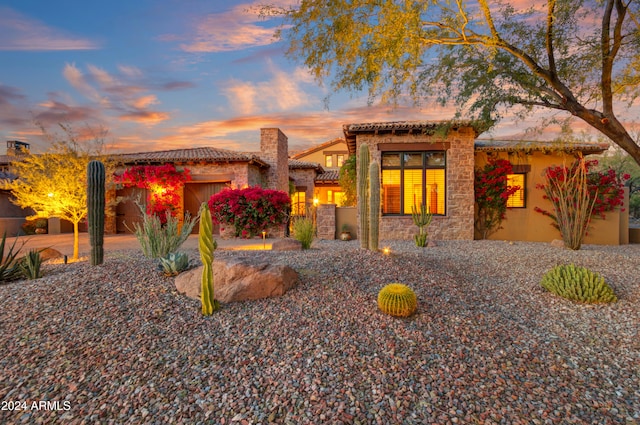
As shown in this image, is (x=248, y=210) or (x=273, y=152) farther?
(x=273, y=152)

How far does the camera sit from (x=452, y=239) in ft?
35.5

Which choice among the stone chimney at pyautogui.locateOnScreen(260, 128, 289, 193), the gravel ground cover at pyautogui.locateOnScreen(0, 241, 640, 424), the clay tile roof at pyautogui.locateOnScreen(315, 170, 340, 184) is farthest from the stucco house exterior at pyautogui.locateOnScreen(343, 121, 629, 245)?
the clay tile roof at pyautogui.locateOnScreen(315, 170, 340, 184)

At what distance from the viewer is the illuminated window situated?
11297 mm

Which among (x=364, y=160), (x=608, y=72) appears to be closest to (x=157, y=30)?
(x=364, y=160)

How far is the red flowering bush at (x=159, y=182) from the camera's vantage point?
1294cm

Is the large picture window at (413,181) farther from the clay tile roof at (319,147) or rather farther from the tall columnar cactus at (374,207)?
the clay tile roof at (319,147)

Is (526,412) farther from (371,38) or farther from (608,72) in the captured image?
(608,72)

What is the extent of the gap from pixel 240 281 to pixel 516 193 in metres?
10.9

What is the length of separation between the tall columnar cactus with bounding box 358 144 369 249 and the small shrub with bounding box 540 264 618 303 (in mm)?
3111

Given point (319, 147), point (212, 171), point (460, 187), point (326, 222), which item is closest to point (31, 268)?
point (326, 222)

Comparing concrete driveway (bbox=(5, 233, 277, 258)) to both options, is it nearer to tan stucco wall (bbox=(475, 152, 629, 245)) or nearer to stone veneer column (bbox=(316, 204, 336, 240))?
stone veneer column (bbox=(316, 204, 336, 240))

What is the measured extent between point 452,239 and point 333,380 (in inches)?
367

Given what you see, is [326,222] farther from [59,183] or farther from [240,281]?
[59,183]

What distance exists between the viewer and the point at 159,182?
1302cm
